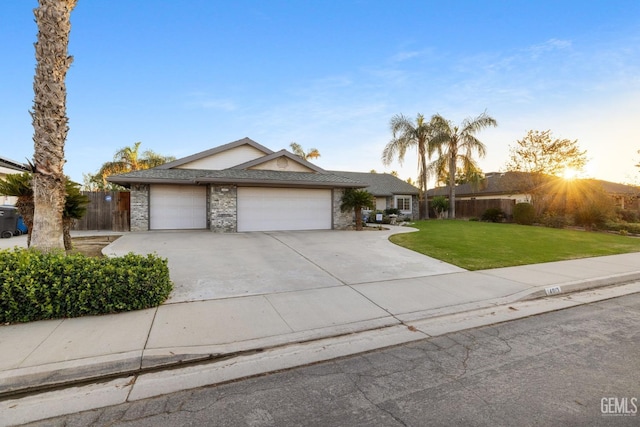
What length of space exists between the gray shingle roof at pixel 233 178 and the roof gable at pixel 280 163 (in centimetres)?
41

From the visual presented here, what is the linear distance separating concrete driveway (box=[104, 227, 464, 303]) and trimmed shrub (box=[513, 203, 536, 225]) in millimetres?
16398

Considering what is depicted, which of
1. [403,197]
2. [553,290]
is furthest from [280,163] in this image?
[403,197]

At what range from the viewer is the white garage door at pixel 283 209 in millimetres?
15039

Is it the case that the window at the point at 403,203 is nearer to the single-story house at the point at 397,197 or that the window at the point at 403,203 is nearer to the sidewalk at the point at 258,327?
the single-story house at the point at 397,197

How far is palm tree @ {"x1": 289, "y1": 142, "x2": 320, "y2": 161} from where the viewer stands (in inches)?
1255

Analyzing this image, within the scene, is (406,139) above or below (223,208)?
above

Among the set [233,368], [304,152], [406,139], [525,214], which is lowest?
[233,368]

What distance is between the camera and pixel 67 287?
438 cm

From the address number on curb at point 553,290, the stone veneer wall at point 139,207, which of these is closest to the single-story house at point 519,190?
the address number on curb at point 553,290

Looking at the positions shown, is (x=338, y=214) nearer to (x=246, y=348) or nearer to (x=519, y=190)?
(x=246, y=348)

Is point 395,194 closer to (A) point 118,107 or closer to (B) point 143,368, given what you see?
(A) point 118,107

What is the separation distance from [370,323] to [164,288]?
3.70m

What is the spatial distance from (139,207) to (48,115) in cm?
1022

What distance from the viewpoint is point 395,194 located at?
27.5m
